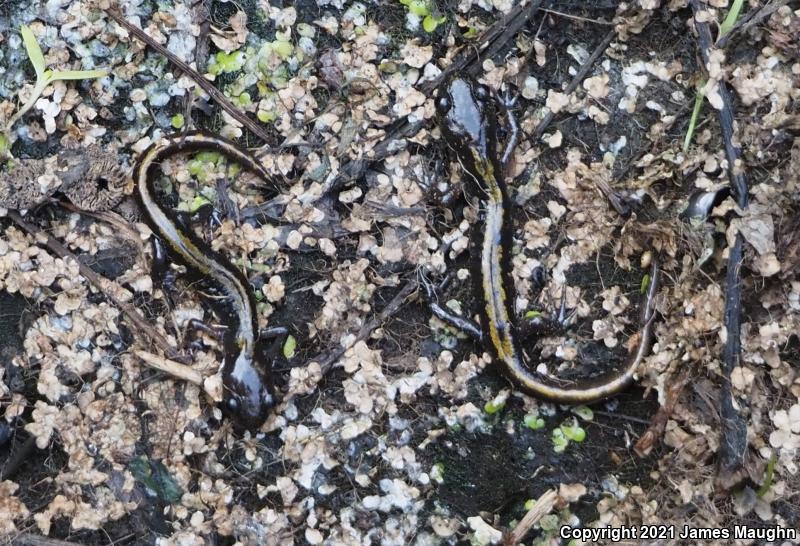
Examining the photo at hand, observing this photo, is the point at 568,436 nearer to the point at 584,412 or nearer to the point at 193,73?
the point at 584,412

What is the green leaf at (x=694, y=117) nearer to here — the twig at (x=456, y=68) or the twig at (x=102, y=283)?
the twig at (x=456, y=68)

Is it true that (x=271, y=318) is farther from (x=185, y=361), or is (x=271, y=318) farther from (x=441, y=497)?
(x=441, y=497)

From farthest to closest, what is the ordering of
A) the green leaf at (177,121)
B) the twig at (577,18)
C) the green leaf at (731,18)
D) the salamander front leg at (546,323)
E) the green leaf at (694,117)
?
1. the green leaf at (177,121)
2. the twig at (577,18)
3. the salamander front leg at (546,323)
4. the green leaf at (694,117)
5. the green leaf at (731,18)

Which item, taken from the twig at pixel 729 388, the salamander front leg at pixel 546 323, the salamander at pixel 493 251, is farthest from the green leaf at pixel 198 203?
the twig at pixel 729 388

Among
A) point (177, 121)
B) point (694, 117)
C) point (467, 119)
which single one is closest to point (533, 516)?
point (467, 119)

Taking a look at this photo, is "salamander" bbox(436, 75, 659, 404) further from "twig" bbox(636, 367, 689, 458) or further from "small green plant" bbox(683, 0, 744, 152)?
"small green plant" bbox(683, 0, 744, 152)

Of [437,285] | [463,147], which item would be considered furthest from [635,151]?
[437,285]

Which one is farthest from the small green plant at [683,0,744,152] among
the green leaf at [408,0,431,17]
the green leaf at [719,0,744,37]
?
the green leaf at [408,0,431,17]
